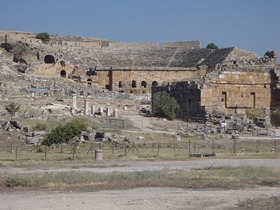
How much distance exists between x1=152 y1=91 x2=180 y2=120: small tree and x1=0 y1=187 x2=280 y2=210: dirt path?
25.9 meters

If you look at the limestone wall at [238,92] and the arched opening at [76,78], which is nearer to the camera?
the limestone wall at [238,92]

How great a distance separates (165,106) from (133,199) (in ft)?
92.8

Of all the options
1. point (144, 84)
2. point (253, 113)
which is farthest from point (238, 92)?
point (144, 84)

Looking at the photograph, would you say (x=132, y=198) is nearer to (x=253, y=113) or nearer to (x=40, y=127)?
(x=40, y=127)

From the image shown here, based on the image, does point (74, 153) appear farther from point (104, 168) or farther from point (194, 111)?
point (194, 111)

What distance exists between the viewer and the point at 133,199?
15.8 meters

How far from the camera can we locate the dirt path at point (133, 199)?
14.7 metres

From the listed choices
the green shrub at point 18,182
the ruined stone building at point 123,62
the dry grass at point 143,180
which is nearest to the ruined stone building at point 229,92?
the ruined stone building at point 123,62

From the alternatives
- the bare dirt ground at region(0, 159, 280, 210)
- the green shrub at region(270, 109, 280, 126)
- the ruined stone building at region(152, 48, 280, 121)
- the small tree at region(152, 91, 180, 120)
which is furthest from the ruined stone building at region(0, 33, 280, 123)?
the bare dirt ground at region(0, 159, 280, 210)

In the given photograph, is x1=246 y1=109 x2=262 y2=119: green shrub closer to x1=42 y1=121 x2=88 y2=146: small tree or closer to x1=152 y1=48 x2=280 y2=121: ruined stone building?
x1=152 y1=48 x2=280 y2=121: ruined stone building

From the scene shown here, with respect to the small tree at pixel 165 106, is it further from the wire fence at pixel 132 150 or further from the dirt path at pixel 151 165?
the dirt path at pixel 151 165

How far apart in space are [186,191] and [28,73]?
56871 millimetres

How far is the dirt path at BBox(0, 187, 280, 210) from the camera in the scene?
48.2 feet

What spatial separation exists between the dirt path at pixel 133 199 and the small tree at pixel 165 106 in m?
25.9
